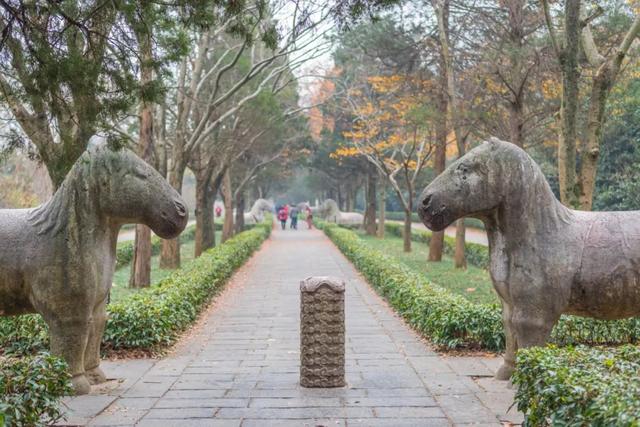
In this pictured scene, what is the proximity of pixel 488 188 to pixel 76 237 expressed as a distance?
3.49 metres

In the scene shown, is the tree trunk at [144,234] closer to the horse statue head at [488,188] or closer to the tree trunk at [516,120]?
the tree trunk at [516,120]

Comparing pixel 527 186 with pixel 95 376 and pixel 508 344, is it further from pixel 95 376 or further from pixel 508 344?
pixel 95 376

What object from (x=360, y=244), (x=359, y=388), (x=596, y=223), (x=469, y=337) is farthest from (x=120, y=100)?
(x=360, y=244)

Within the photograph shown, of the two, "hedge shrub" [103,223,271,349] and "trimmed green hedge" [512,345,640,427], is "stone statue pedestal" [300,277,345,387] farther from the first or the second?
"hedge shrub" [103,223,271,349]

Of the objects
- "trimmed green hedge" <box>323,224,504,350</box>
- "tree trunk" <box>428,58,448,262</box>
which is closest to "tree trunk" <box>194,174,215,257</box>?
"tree trunk" <box>428,58,448,262</box>

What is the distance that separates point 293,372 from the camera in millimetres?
6336

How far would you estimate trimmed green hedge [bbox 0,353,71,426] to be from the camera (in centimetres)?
350

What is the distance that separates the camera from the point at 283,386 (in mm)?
5777

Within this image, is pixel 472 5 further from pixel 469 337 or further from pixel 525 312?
pixel 525 312

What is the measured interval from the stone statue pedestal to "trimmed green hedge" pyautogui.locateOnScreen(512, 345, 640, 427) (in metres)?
1.93

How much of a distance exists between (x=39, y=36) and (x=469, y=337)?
5.42 meters

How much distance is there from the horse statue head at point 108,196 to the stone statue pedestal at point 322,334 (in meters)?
1.44

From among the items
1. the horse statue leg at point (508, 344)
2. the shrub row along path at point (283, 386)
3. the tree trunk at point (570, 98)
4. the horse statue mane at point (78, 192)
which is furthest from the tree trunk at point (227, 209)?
the horse statue leg at point (508, 344)

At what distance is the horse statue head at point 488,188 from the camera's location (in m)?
5.21
